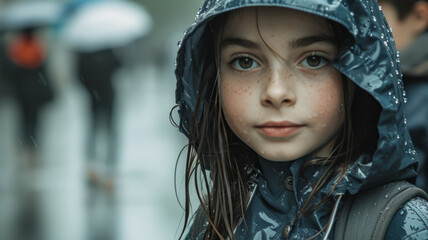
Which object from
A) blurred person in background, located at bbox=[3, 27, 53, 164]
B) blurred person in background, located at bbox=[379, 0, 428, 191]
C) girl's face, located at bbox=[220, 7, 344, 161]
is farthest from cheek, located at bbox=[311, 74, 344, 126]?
blurred person in background, located at bbox=[3, 27, 53, 164]

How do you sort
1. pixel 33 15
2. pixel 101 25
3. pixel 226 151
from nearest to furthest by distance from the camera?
1. pixel 226 151
2. pixel 101 25
3. pixel 33 15

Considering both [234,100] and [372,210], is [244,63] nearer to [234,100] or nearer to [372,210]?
[234,100]

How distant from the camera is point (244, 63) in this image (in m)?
2.38

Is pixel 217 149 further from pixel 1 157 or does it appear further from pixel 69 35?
pixel 1 157

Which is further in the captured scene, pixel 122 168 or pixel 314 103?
pixel 122 168

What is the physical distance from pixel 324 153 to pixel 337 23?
0.35 meters

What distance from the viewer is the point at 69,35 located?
1215 centimetres

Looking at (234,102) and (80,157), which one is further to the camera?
(80,157)

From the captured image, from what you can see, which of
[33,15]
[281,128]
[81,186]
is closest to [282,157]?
[281,128]

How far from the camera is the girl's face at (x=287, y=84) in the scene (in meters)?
2.26

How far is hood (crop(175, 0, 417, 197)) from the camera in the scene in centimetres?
222

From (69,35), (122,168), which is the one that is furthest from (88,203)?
(69,35)

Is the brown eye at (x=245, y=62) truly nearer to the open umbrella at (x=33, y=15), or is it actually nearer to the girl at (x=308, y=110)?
the girl at (x=308, y=110)

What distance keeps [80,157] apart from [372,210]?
12.0 metres
